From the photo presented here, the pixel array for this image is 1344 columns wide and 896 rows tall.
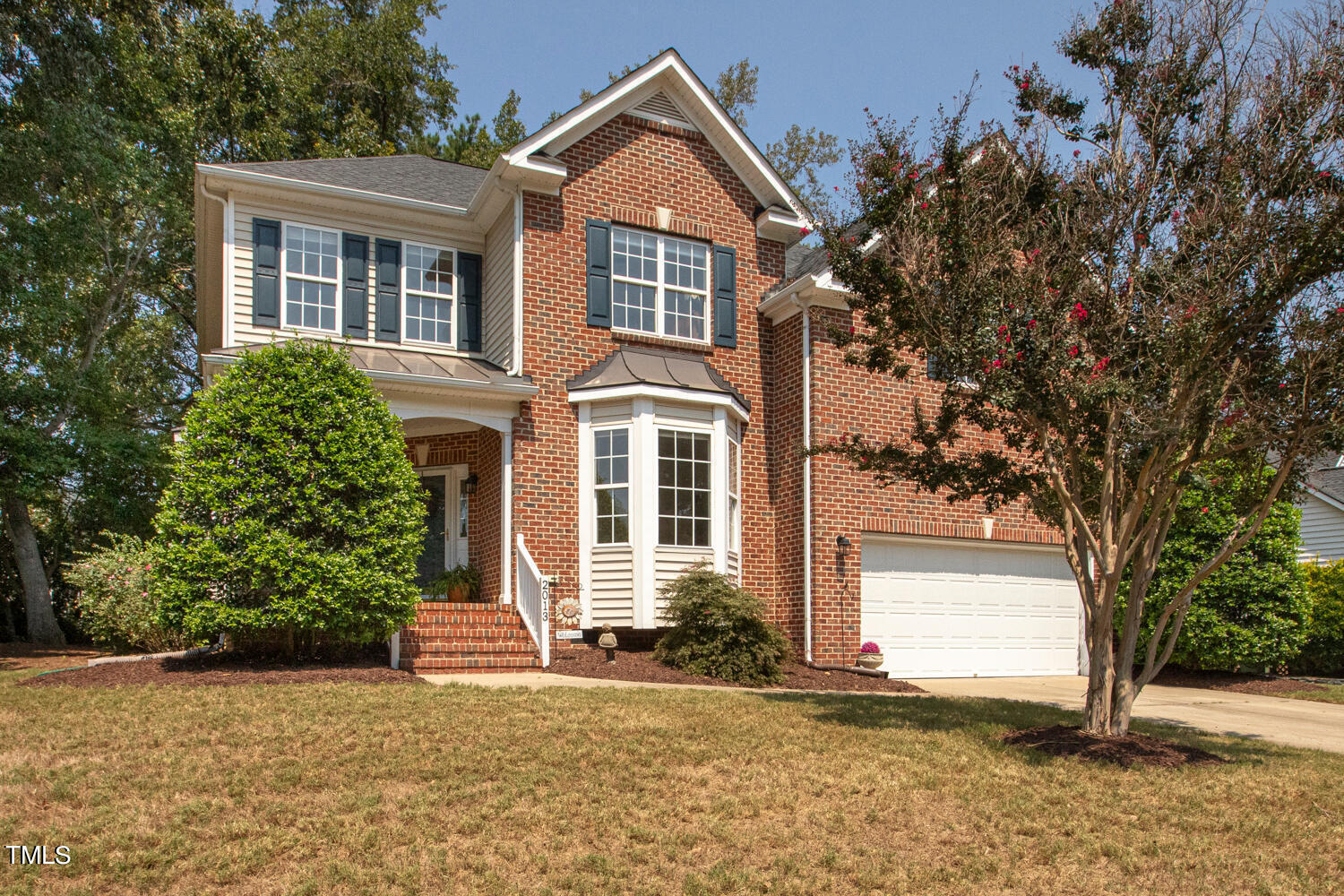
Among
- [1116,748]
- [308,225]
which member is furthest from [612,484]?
[1116,748]

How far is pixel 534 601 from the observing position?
40.7ft

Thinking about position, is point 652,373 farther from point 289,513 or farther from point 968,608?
point 968,608

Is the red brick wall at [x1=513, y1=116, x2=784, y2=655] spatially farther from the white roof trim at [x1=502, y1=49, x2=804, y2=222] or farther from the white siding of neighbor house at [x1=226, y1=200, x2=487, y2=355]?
the white siding of neighbor house at [x1=226, y1=200, x2=487, y2=355]

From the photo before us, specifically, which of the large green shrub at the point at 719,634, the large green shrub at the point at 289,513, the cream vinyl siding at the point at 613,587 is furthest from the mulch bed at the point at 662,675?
the large green shrub at the point at 289,513

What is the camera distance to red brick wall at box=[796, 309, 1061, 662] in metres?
14.1

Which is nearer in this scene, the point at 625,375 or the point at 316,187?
the point at 625,375

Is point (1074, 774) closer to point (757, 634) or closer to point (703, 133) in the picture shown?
point (757, 634)

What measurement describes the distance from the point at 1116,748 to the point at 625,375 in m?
8.05

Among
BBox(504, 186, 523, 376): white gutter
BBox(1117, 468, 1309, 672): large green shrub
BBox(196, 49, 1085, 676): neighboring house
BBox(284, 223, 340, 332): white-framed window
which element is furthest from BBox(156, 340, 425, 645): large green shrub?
BBox(1117, 468, 1309, 672): large green shrub

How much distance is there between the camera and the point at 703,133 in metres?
15.4

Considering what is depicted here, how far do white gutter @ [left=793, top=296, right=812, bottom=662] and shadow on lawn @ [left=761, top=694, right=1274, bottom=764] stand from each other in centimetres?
316

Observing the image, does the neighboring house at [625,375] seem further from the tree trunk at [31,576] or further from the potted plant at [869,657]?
the tree trunk at [31,576]

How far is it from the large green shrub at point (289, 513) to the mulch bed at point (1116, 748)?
6492mm

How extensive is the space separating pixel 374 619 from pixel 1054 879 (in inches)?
297
